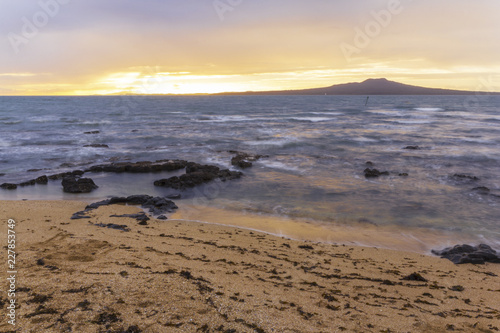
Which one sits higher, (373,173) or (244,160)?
(244,160)

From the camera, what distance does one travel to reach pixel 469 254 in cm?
766

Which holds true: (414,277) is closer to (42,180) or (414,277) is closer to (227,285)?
(227,285)

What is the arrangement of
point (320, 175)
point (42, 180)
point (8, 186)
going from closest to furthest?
1. point (8, 186)
2. point (42, 180)
3. point (320, 175)

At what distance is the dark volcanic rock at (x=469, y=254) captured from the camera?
750cm

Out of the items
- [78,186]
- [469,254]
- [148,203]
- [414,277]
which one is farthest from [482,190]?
[78,186]

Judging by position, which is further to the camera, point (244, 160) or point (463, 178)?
point (244, 160)

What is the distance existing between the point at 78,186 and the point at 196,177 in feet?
16.6

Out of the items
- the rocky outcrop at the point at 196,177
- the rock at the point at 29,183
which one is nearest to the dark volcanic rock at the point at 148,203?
the rocky outcrop at the point at 196,177

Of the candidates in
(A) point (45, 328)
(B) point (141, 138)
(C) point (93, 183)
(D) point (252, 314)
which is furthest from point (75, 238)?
(B) point (141, 138)

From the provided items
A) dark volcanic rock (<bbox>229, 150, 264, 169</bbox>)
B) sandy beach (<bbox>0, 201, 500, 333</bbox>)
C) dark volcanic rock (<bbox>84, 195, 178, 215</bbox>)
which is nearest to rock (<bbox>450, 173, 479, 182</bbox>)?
sandy beach (<bbox>0, 201, 500, 333</bbox>)

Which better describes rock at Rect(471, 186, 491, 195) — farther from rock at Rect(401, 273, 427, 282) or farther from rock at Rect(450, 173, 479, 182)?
rock at Rect(401, 273, 427, 282)

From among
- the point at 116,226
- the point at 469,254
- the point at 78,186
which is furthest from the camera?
the point at 78,186

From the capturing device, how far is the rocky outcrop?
552 inches

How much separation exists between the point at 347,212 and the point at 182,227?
19.5 feet
